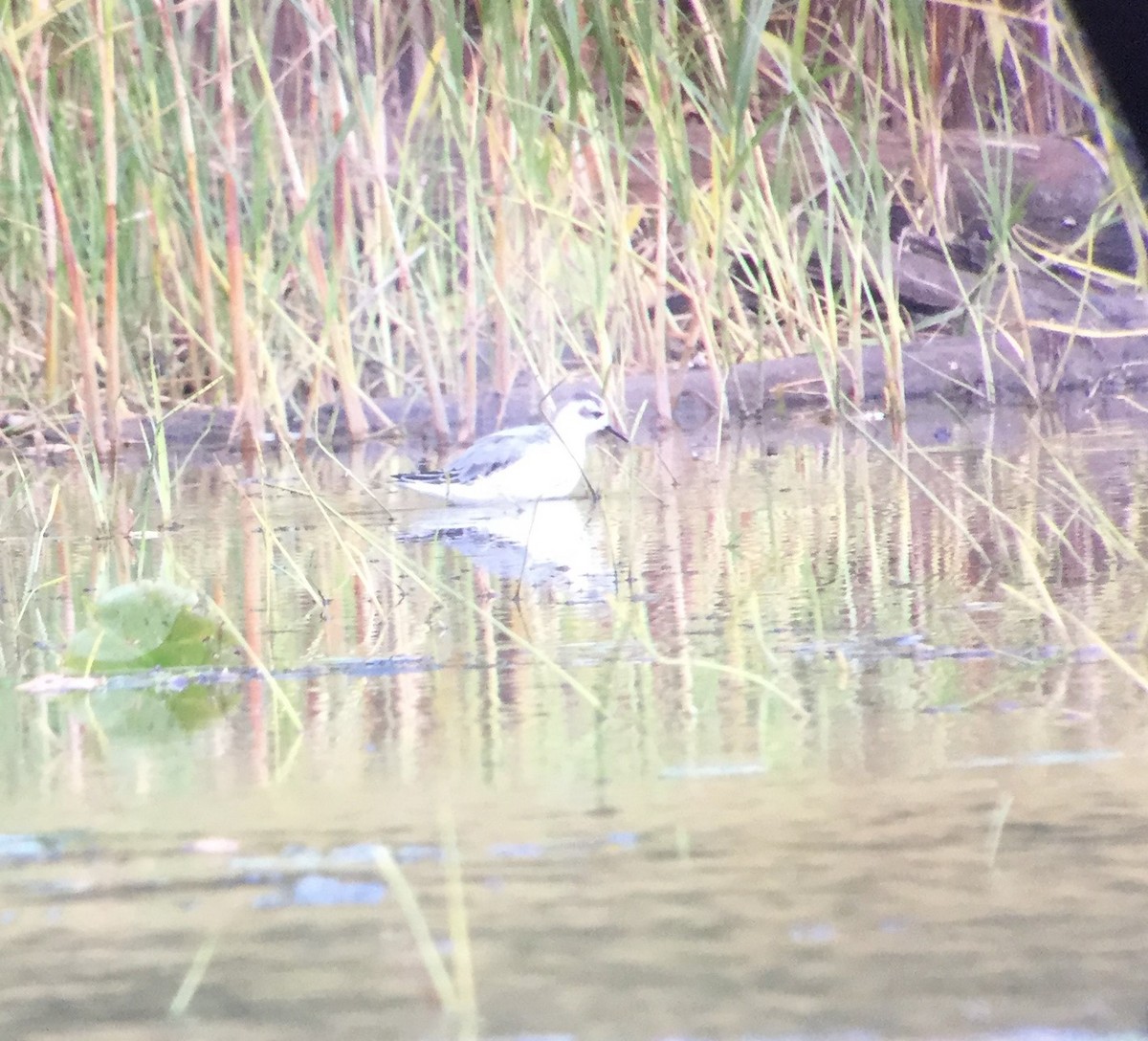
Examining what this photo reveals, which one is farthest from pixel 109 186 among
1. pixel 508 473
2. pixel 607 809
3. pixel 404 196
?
pixel 607 809

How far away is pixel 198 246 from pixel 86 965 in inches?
179

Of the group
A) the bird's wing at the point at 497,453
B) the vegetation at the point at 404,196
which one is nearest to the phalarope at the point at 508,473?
the bird's wing at the point at 497,453

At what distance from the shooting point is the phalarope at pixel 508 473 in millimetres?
4680

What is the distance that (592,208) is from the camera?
5.00m

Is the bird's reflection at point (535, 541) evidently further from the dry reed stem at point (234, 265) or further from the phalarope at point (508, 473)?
the dry reed stem at point (234, 265)

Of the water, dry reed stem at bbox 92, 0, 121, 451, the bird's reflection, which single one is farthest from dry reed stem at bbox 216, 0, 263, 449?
the water

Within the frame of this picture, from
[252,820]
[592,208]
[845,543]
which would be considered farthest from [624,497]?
[252,820]

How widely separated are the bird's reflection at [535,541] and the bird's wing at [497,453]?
86mm

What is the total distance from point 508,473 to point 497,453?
0.43 feet

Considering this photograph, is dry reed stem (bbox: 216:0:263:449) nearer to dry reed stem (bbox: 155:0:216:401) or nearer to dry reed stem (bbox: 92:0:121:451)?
dry reed stem (bbox: 155:0:216:401)

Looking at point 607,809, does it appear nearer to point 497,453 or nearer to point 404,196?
point 497,453

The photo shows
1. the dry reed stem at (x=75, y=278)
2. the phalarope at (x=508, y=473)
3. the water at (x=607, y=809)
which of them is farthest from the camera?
the dry reed stem at (x=75, y=278)

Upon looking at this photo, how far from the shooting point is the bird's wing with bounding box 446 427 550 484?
A: 4.84 metres

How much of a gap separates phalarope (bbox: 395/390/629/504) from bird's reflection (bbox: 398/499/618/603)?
4 cm
